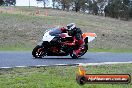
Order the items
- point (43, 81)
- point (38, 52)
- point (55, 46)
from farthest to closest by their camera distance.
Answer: point (55, 46)
point (38, 52)
point (43, 81)

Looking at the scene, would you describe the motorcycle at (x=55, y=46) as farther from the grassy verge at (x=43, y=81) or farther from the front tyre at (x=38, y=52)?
the grassy verge at (x=43, y=81)

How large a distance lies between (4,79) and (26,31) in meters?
34.2

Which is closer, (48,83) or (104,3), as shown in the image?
(48,83)

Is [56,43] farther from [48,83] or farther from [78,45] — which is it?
[48,83]

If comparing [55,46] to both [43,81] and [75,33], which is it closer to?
[75,33]

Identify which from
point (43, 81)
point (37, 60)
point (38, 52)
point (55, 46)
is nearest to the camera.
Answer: point (43, 81)

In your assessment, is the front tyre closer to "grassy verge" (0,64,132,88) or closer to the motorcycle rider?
the motorcycle rider

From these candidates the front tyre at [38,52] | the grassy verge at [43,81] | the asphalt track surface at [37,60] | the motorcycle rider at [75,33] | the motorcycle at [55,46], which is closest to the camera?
the grassy verge at [43,81]

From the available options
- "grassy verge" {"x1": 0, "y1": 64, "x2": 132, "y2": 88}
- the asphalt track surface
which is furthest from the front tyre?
"grassy verge" {"x1": 0, "y1": 64, "x2": 132, "y2": 88}

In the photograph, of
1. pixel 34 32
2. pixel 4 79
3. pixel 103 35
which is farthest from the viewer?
pixel 103 35

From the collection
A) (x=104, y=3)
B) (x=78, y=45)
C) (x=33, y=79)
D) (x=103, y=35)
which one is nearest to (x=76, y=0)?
(x=104, y=3)

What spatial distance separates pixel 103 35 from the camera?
47.1m

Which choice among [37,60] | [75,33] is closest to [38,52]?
[37,60]

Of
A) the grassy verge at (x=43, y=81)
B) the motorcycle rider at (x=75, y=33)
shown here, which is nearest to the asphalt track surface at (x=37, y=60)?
the motorcycle rider at (x=75, y=33)
